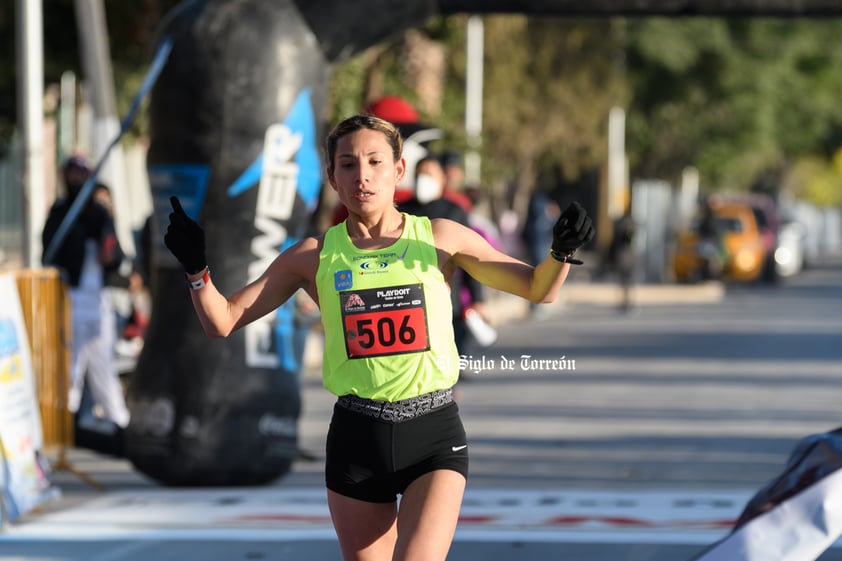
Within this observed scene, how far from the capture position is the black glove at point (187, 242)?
544 centimetres

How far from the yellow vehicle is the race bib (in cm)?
Result: 3291

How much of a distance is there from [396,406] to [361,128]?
32.8 inches

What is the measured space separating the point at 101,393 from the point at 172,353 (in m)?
2.10

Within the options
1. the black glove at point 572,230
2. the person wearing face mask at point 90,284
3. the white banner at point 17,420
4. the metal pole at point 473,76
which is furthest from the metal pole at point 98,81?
the metal pole at point 473,76

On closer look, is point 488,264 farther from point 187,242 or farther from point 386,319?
point 187,242

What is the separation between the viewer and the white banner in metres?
9.63

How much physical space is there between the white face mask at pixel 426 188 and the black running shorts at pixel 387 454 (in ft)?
19.9

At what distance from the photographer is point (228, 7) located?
35.1 feet

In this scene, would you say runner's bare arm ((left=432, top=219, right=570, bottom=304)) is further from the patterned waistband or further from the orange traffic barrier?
the orange traffic barrier

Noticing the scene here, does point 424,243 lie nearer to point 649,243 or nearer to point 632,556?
point 632,556

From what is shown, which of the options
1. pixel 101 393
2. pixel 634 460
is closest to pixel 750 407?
pixel 634 460

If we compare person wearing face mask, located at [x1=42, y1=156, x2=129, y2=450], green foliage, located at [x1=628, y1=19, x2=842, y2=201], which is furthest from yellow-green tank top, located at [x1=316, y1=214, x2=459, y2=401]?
green foliage, located at [x1=628, y1=19, x2=842, y2=201]

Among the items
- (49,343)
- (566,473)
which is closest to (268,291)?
(49,343)

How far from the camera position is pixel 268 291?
5.68 meters
